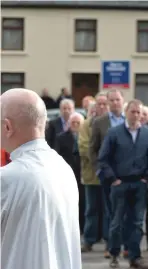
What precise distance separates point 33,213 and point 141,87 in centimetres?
3499

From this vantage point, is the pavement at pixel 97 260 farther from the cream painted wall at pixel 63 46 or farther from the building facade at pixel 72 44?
the cream painted wall at pixel 63 46

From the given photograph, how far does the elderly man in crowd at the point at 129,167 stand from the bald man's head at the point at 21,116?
5703 mm

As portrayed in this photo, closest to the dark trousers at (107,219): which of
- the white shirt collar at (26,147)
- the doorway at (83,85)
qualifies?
the white shirt collar at (26,147)

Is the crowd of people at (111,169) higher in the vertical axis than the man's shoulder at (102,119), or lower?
lower

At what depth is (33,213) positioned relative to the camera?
12.6ft

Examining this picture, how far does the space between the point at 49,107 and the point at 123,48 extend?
24.1 ft

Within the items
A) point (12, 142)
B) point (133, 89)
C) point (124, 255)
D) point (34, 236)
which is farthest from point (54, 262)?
point (133, 89)

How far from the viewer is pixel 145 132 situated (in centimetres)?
979

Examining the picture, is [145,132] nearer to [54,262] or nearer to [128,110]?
[128,110]

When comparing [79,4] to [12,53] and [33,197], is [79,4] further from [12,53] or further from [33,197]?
[33,197]

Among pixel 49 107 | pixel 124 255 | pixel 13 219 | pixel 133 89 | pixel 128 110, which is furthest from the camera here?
pixel 133 89

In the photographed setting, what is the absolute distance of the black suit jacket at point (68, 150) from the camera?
11961 millimetres

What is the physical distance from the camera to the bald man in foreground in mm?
3830

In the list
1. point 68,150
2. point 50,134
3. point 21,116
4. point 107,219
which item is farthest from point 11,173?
point 50,134
